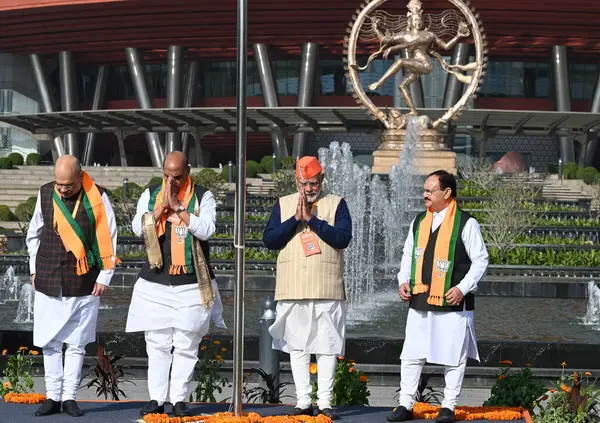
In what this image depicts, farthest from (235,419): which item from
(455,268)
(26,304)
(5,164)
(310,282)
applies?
(5,164)

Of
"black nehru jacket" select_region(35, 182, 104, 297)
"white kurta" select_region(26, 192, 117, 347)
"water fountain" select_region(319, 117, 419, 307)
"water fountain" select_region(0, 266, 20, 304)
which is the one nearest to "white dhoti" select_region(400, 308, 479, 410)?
"white kurta" select_region(26, 192, 117, 347)

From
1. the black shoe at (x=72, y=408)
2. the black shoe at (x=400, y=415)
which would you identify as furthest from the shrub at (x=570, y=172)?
the black shoe at (x=72, y=408)

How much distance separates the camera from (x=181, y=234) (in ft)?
24.5

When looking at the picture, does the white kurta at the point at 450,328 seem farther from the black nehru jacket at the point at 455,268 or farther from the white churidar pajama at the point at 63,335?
the white churidar pajama at the point at 63,335

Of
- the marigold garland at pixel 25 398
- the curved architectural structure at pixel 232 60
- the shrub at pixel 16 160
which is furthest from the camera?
the shrub at pixel 16 160

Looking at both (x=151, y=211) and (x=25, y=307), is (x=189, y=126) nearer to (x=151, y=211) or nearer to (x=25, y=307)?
(x=25, y=307)

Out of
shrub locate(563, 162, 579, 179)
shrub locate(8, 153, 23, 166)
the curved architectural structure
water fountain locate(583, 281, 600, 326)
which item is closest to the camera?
water fountain locate(583, 281, 600, 326)

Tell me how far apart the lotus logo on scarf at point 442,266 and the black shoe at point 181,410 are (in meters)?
1.85

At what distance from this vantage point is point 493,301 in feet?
55.4

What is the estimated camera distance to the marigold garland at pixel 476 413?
7.42 meters

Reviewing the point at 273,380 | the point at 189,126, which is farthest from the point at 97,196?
the point at 189,126

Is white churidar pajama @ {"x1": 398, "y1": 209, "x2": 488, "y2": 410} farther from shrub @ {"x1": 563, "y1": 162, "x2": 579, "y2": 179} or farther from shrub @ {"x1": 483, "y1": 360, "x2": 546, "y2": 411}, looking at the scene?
shrub @ {"x1": 563, "y1": 162, "x2": 579, "y2": 179}

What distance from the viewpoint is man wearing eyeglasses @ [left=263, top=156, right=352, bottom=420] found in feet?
24.1

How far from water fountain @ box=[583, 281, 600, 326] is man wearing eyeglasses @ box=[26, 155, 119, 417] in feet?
27.6
